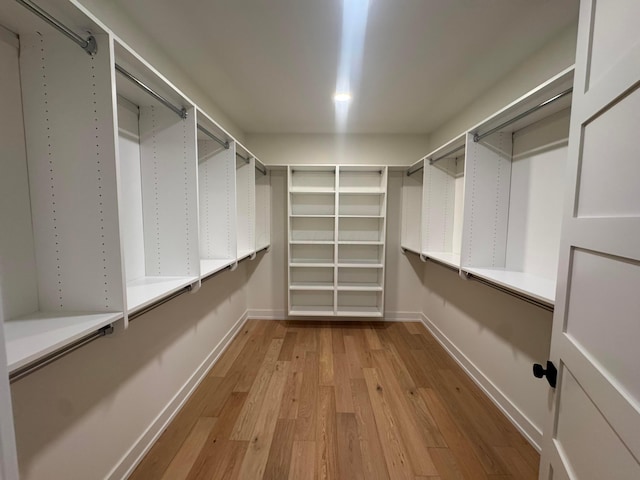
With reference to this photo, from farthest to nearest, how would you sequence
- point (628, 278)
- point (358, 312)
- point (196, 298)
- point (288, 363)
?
point (358, 312) < point (288, 363) < point (196, 298) < point (628, 278)

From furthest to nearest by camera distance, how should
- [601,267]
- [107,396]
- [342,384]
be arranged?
[342,384]
[107,396]
[601,267]

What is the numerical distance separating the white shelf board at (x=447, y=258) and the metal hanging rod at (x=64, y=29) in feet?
7.59

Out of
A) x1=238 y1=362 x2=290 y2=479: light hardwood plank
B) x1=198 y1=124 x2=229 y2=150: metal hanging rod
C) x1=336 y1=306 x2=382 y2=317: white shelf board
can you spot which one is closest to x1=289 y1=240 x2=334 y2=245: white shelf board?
x1=336 y1=306 x2=382 y2=317: white shelf board

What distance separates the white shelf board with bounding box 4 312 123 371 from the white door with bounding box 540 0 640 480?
55.7 inches

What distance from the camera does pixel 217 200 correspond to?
216 centimetres

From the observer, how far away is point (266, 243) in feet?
10.8

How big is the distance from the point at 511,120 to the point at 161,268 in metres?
2.34

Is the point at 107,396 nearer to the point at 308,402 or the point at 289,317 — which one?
the point at 308,402

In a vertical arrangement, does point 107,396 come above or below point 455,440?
above

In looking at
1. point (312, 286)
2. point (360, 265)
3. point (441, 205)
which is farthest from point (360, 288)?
point (441, 205)

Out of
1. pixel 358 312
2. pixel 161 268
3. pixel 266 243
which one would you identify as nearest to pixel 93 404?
pixel 161 268

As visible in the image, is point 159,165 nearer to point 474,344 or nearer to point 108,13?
point 108,13

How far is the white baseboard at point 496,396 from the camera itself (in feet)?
5.10

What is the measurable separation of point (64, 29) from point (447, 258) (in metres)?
2.66
